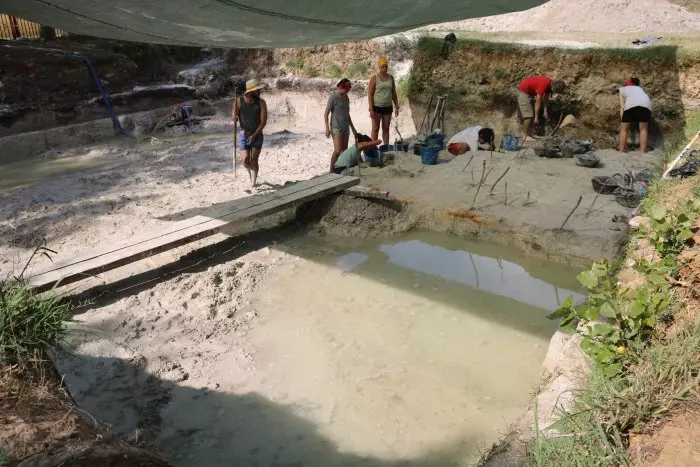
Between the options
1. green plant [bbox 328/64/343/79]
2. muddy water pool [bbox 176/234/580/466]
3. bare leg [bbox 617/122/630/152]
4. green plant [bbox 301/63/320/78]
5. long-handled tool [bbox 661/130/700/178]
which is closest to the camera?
muddy water pool [bbox 176/234/580/466]

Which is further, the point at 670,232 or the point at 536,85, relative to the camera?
the point at 536,85

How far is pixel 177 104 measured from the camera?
41.0 ft

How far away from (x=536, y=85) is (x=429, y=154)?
2735mm

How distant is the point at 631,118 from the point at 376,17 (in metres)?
6.76

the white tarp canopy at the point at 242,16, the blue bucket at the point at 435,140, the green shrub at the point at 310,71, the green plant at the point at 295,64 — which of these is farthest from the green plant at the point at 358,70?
the white tarp canopy at the point at 242,16

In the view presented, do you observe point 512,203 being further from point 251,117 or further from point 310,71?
point 310,71

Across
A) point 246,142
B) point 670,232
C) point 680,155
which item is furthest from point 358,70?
point 670,232

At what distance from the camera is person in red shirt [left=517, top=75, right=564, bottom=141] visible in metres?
9.05

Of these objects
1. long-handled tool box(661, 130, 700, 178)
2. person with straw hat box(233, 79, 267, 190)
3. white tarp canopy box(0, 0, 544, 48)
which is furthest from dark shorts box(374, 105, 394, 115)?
white tarp canopy box(0, 0, 544, 48)

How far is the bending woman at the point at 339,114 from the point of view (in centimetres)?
723

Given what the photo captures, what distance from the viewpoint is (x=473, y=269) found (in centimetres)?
560

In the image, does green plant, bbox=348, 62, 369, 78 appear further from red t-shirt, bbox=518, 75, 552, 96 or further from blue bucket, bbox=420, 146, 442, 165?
blue bucket, bbox=420, 146, 442, 165

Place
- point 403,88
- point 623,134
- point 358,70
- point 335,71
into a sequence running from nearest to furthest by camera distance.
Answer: point 623,134 → point 403,88 → point 358,70 → point 335,71

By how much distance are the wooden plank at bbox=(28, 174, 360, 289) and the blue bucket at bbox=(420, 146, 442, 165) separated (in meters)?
1.61
